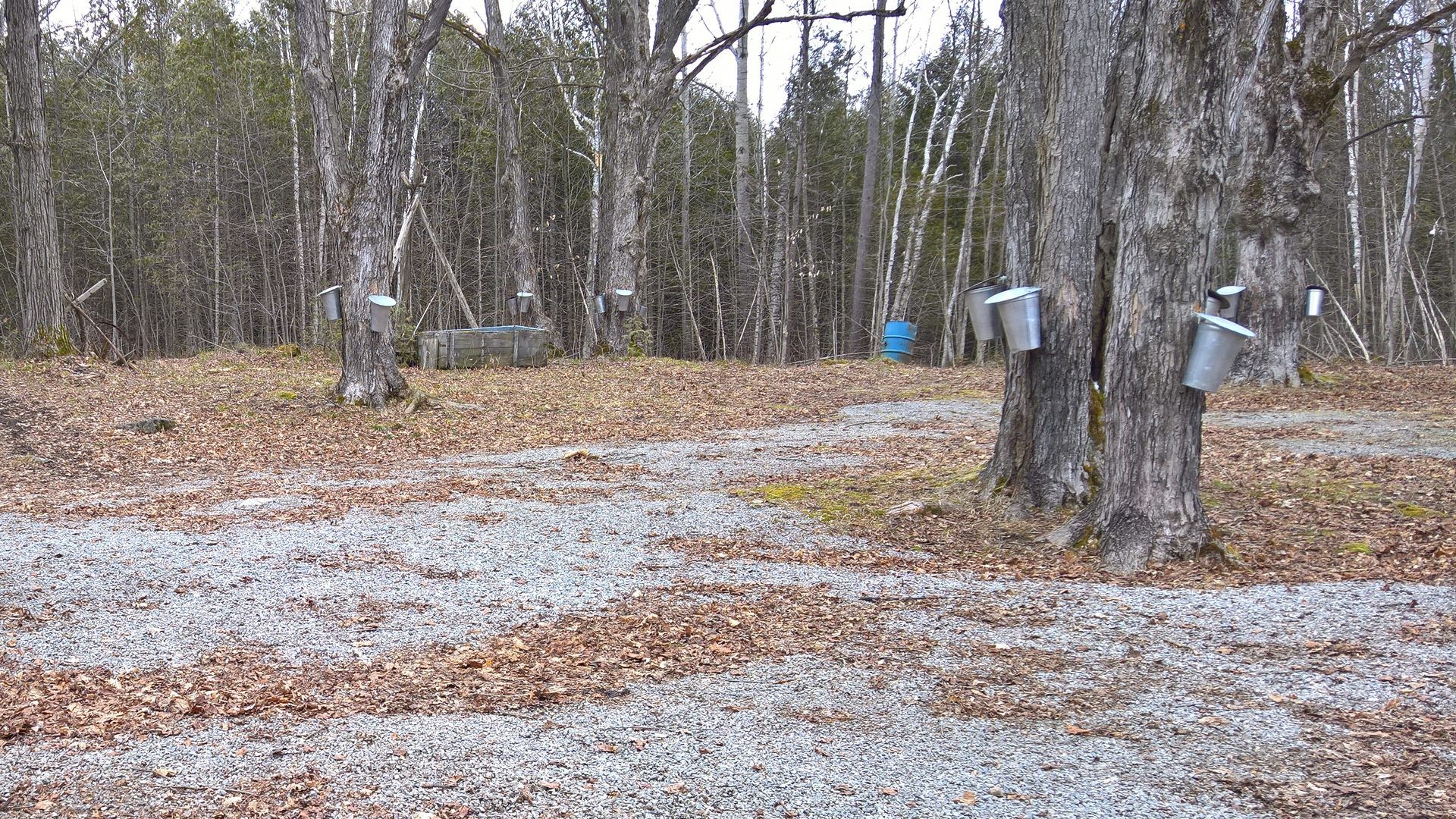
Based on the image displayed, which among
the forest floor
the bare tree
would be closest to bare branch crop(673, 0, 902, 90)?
the bare tree

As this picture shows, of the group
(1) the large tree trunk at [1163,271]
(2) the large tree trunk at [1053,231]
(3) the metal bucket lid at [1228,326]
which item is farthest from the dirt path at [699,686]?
(2) the large tree trunk at [1053,231]

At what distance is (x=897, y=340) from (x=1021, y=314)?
48.3 ft

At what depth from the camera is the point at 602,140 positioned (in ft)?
77.4

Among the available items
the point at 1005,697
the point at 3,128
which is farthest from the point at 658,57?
the point at 3,128

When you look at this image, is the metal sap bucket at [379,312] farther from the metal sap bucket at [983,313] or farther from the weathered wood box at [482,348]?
the metal sap bucket at [983,313]

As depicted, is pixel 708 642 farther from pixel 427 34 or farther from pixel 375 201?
pixel 427 34

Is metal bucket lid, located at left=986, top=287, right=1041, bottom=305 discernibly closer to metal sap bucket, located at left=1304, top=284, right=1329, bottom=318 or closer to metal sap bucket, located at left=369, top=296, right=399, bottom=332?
metal sap bucket, located at left=369, top=296, right=399, bottom=332

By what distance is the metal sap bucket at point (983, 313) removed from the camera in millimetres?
6098

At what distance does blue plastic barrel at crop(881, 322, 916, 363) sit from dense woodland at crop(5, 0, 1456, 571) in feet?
5.31

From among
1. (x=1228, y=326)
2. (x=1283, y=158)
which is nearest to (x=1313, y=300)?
(x=1283, y=158)

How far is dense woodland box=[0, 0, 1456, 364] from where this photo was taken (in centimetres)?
2480

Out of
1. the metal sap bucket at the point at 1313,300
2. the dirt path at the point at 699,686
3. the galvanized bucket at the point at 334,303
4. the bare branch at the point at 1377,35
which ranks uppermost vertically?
the bare branch at the point at 1377,35

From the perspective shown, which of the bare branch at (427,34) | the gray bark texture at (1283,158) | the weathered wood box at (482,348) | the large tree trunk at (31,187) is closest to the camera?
the bare branch at (427,34)

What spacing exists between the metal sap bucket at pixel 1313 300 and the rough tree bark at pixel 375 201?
1086 centimetres
